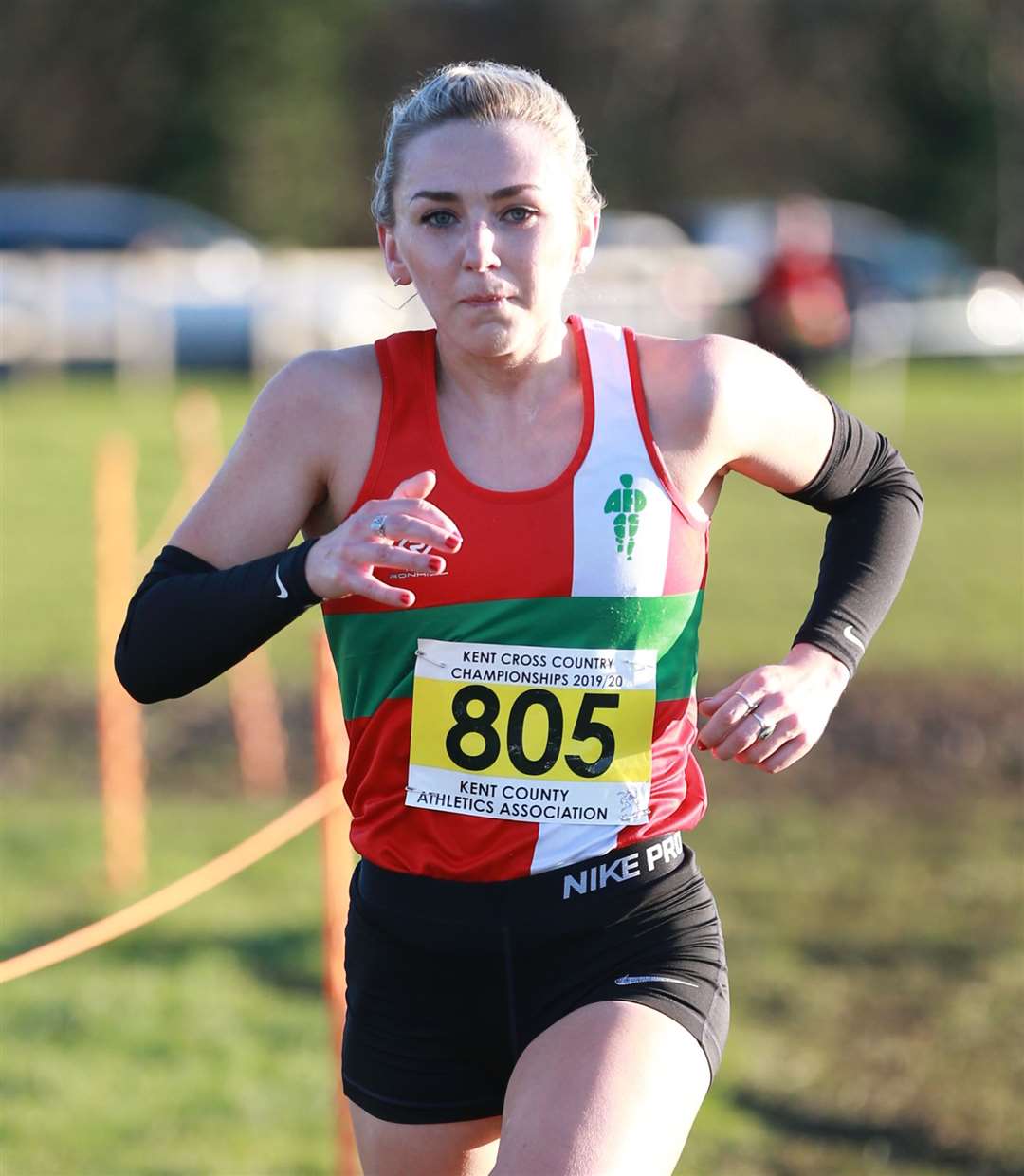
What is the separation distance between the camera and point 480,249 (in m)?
2.60

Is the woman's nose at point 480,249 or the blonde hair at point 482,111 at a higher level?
the blonde hair at point 482,111

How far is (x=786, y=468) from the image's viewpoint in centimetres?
283

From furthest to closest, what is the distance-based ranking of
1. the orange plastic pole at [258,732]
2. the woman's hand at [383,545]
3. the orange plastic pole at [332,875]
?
the orange plastic pole at [258,732], the orange plastic pole at [332,875], the woman's hand at [383,545]

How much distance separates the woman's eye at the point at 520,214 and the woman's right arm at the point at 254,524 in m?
0.28


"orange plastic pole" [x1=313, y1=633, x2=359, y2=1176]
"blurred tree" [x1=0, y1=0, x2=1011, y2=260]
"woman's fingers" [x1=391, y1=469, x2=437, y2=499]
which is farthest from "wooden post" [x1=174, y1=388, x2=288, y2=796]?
"blurred tree" [x1=0, y1=0, x2=1011, y2=260]

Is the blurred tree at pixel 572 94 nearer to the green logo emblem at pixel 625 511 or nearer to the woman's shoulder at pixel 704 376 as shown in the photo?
the woman's shoulder at pixel 704 376

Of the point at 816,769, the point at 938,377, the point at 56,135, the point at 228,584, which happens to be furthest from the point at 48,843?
the point at 56,135

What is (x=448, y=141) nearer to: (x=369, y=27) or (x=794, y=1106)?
(x=794, y=1106)

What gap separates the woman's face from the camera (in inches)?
104

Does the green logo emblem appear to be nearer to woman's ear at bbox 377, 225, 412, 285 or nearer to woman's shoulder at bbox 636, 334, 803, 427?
woman's shoulder at bbox 636, 334, 803, 427

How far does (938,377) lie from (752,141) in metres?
14.0

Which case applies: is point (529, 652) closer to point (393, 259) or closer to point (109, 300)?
point (393, 259)

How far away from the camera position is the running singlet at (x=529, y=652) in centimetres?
263

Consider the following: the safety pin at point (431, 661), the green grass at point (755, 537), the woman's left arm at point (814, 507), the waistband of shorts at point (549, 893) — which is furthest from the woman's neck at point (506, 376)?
the green grass at point (755, 537)
